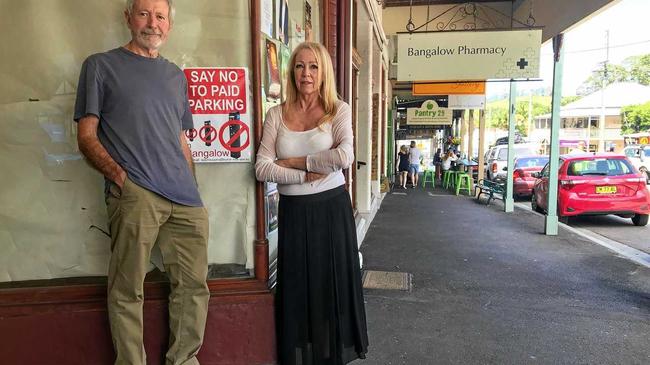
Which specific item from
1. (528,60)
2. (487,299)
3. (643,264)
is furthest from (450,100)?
(487,299)

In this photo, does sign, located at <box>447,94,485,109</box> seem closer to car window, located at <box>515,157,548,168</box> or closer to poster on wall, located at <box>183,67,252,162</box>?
car window, located at <box>515,157,548,168</box>

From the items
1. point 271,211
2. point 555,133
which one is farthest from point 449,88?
point 271,211

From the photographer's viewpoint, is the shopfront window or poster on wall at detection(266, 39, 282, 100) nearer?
the shopfront window

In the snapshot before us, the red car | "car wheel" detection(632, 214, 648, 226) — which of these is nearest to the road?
"car wheel" detection(632, 214, 648, 226)

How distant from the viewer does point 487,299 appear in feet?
14.4

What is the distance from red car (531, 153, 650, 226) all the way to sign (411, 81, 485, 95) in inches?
139

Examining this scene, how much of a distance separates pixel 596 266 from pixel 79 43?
5886 millimetres

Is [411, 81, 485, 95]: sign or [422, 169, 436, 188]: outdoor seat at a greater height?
[411, 81, 485, 95]: sign

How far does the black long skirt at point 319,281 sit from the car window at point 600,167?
8184 millimetres

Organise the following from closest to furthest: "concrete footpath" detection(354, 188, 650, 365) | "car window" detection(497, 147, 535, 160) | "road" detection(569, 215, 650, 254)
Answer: "concrete footpath" detection(354, 188, 650, 365) < "road" detection(569, 215, 650, 254) < "car window" detection(497, 147, 535, 160)

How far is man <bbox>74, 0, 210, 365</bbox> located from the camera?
2.31 meters

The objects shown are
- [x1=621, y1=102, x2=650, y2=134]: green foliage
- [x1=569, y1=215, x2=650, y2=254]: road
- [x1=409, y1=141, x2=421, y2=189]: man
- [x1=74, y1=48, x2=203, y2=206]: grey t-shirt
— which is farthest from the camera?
[x1=621, y1=102, x2=650, y2=134]: green foliage

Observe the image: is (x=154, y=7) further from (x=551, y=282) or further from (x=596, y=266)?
(x=596, y=266)

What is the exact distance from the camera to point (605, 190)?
9.08 metres
